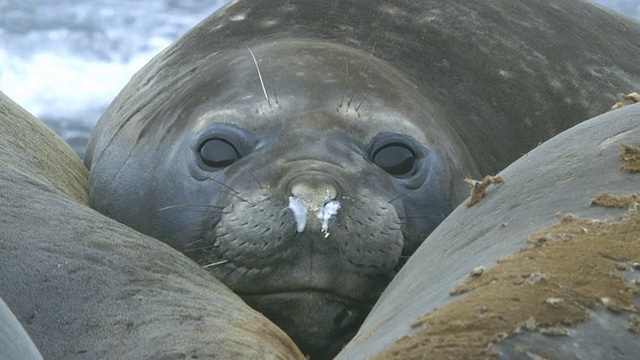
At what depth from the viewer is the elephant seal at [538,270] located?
1938mm

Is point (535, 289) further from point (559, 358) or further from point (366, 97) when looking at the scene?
point (366, 97)

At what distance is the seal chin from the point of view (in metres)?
3.73

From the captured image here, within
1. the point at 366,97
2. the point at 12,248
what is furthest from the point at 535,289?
the point at 366,97

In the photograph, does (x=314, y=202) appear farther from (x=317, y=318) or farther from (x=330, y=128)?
(x=330, y=128)

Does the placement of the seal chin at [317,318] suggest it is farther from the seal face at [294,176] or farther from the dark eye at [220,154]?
the dark eye at [220,154]

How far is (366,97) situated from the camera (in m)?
4.51

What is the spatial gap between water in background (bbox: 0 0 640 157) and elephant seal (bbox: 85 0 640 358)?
4.21 meters

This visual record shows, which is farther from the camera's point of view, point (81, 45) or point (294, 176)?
→ point (81, 45)

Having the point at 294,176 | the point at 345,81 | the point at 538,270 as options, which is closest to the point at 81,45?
the point at 345,81

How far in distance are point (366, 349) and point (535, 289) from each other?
330 millimetres

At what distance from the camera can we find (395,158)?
4.39m

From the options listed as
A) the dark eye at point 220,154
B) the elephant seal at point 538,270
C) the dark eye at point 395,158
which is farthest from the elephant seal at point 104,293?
the dark eye at point 395,158

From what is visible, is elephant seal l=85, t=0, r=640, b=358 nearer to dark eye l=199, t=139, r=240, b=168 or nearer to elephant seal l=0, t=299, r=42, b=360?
dark eye l=199, t=139, r=240, b=168

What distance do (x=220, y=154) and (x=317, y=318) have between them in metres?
0.86
